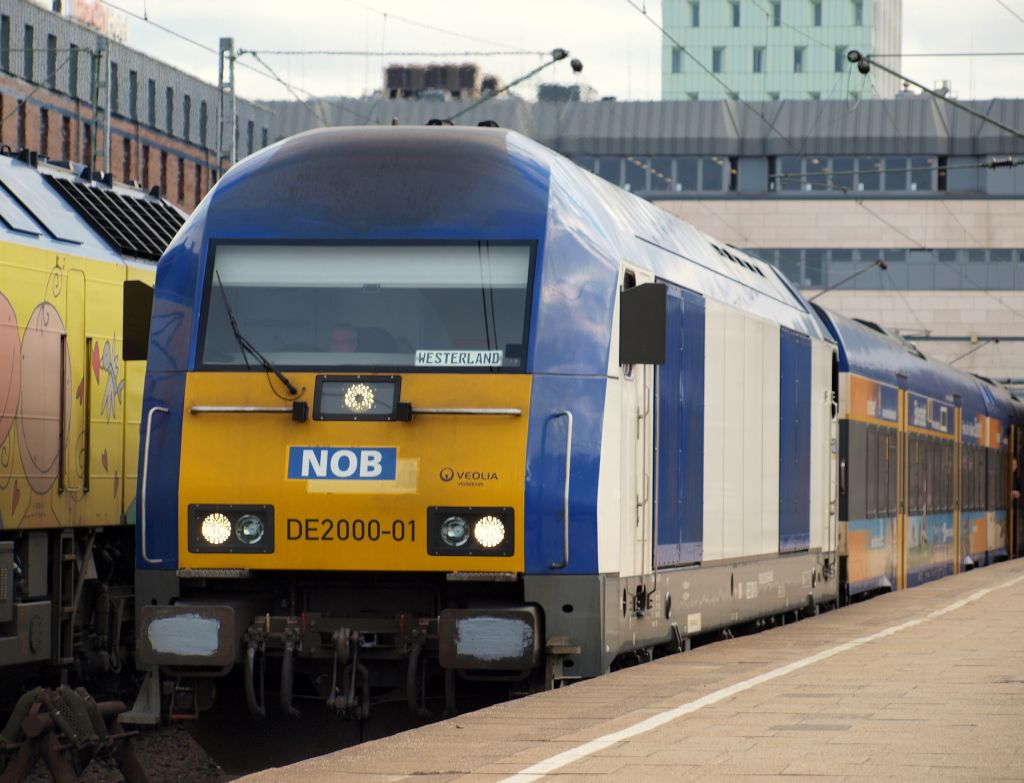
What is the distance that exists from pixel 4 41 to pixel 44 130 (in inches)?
170

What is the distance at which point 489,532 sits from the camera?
11477 millimetres

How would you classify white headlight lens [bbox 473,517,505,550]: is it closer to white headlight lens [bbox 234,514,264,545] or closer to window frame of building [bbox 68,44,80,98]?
white headlight lens [bbox 234,514,264,545]

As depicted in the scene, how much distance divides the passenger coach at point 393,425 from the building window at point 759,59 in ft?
505

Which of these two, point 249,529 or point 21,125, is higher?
point 21,125

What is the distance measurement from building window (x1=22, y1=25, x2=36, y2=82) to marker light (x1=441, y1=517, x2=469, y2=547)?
62.9 m

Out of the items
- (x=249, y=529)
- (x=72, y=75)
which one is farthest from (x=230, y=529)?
(x=72, y=75)

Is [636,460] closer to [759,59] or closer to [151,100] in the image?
[151,100]

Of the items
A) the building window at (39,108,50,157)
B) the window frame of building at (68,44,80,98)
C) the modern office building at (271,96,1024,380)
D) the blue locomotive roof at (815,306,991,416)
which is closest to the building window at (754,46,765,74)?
the modern office building at (271,96,1024,380)

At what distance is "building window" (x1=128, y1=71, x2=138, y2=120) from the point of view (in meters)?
79.4

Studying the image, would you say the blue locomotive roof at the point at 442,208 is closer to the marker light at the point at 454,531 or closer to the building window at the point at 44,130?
the marker light at the point at 454,531

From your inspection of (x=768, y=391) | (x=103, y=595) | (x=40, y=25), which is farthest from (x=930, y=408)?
(x=40, y=25)

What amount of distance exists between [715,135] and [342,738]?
72667 millimetres

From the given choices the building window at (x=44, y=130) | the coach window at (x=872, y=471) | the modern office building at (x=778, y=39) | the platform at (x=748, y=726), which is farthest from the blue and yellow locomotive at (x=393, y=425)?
the modern office building at (x=778, y=39)

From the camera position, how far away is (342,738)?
12.0 meters
